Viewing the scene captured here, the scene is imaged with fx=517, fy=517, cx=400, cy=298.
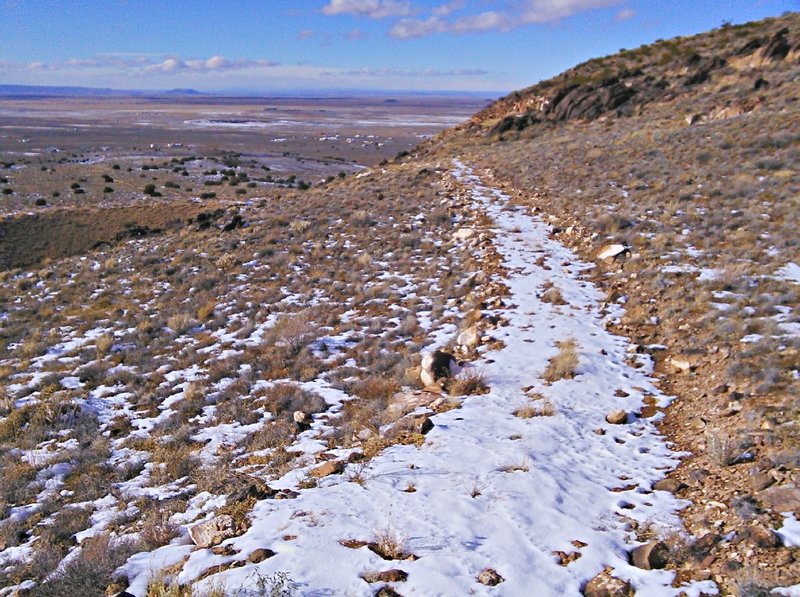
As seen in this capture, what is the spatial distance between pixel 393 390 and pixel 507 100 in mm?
36083

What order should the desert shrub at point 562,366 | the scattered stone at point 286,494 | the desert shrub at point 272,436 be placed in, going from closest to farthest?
the scattered stone at point 286,494 → the desert shrub at point 272,436 → the desert shrub at point 562,366

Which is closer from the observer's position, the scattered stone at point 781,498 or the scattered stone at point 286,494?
the scattered stone at point 781,498

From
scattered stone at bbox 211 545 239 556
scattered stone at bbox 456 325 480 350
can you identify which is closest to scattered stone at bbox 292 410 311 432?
scattered stone at bbox 211 545 239 556

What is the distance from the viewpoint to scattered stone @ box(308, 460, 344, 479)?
5.27m

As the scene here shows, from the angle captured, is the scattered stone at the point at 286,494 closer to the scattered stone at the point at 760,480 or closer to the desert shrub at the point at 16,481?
the desert shrub at the point at 16,481

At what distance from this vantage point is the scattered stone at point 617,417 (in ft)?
19.2

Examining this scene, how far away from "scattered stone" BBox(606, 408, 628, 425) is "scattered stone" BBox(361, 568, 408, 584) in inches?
128

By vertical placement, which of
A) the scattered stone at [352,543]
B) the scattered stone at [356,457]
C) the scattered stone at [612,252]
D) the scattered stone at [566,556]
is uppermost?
the scattered stone at [612,252]

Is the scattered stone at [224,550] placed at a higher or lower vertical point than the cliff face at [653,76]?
lower

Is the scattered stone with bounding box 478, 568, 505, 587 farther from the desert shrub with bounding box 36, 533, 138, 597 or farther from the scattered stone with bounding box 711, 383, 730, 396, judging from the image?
the scattered stone with bounding box 711, 383, 730, 396

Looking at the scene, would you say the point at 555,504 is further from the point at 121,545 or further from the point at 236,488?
the point at 121,545

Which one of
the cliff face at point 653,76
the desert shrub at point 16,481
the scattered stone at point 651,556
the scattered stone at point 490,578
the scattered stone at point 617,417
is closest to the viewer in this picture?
the scattered stone at point 490,578

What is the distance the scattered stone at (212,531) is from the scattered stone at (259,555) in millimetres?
465

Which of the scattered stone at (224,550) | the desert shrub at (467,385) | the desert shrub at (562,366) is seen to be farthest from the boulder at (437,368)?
the scattered stone at (224,550)
